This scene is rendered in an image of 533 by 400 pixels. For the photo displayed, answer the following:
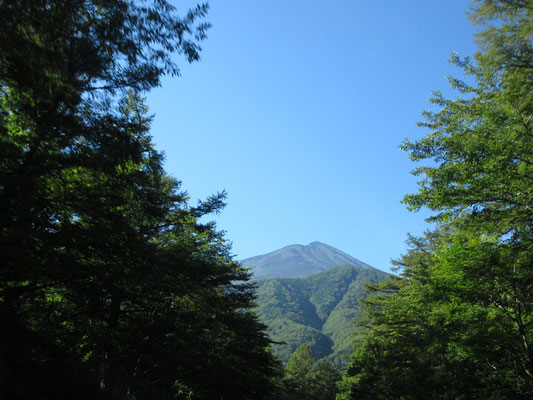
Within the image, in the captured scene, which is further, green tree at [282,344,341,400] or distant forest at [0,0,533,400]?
green tree at [282,344,341,400]

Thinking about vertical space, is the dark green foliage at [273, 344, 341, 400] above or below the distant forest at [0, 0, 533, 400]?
below

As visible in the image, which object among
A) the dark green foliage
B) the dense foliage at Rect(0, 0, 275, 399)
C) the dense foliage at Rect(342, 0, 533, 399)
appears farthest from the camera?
the dark green foliage

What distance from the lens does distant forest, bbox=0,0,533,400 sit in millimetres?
5051

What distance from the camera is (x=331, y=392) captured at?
57.3 m

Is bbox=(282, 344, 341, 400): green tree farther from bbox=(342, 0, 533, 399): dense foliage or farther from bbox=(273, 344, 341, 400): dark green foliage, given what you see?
bbox=(342, 0, 533, 399): dense foliage

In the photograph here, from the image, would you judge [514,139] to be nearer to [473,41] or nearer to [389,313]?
[473,41]

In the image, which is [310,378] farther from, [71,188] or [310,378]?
[71,188]

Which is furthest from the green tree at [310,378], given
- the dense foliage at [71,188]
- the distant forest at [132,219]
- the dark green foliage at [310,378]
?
the dense foliage at [71,188]

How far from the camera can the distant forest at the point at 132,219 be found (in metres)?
5.05

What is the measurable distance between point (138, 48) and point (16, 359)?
6198mm

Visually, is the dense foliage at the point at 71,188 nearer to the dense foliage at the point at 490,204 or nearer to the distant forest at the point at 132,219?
the distant forest at the point at 132,219

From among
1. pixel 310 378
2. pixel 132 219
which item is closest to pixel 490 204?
pixel 132 219

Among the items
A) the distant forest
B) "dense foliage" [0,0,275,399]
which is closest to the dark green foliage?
the distant forest

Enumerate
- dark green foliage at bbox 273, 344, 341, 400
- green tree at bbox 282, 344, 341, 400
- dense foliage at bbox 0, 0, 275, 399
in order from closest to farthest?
dense foliage at bbox 0, 0, 275, 399 → dark green foliage at bbox 273, 344, 341, 400 → green tree at bbox 282, 344, 341, 400
